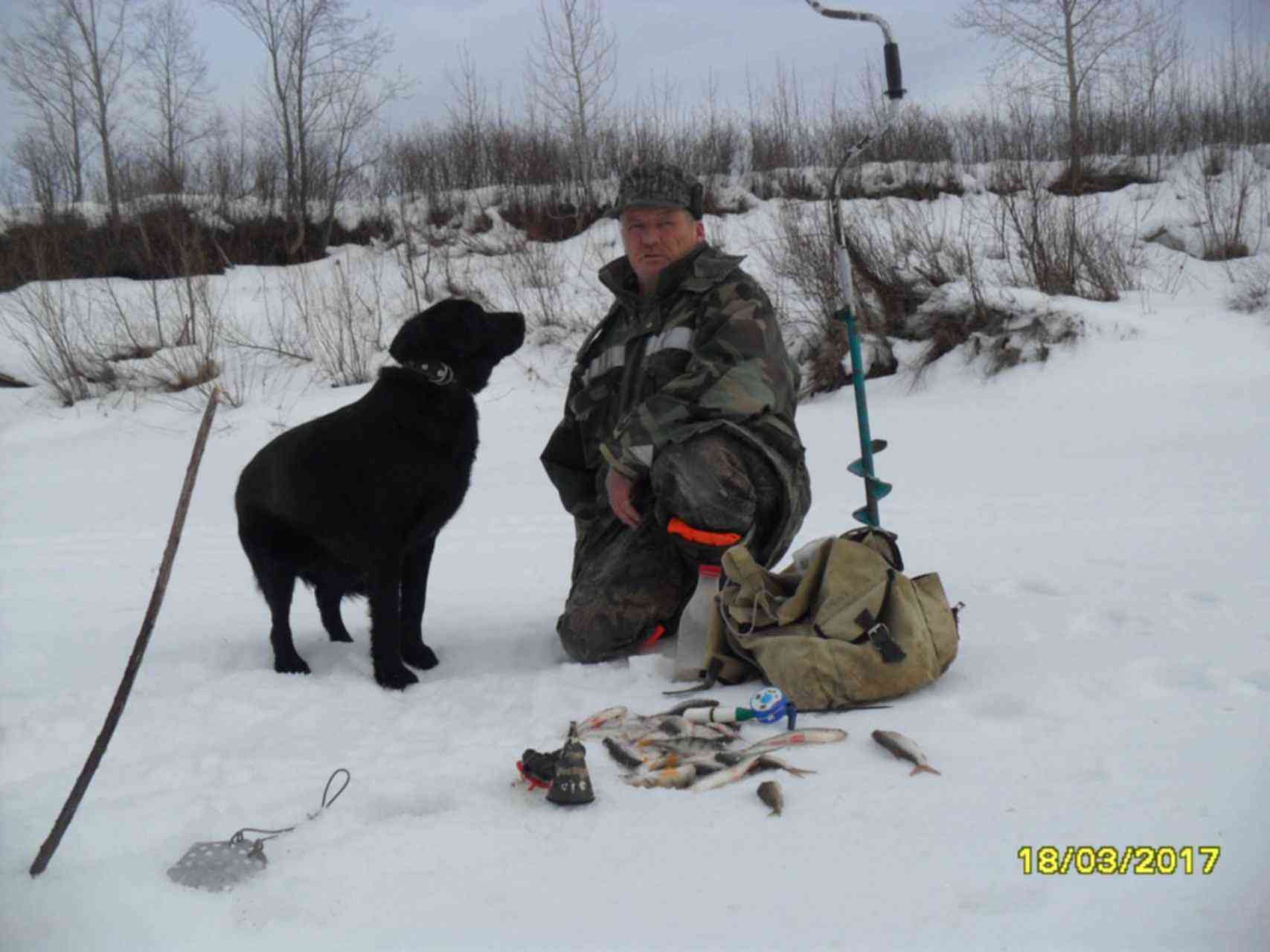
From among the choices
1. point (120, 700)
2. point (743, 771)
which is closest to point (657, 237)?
point (743, 771)

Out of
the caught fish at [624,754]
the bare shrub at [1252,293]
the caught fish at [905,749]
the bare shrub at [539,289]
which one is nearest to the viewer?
the caught fish at [905,749]

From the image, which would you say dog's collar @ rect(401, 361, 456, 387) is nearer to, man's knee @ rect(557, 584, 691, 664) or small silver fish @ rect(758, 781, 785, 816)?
man's knee @ rect(557, 584, 691, 664)

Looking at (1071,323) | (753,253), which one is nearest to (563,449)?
(1071,323)

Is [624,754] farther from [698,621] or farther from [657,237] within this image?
[657,237]

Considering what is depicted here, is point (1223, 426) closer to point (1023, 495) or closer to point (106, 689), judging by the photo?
point (1023, 495)

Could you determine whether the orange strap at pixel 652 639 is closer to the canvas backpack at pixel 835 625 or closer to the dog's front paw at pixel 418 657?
the canvas backpack at pixel 835 625

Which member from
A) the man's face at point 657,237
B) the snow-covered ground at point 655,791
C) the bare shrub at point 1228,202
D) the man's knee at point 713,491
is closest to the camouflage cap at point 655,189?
the man's face at point 657,237

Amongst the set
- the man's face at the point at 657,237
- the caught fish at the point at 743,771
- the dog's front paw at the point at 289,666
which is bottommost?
the dog's front paw at the point at 289,666

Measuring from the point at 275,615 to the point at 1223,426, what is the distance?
538 centimetres

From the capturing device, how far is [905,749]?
2.12 metres

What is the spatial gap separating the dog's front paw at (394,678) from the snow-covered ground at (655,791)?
0.18 ft

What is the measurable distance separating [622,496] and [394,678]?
896mm

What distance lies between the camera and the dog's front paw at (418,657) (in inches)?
133

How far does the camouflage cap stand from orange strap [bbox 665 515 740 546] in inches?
39.5
